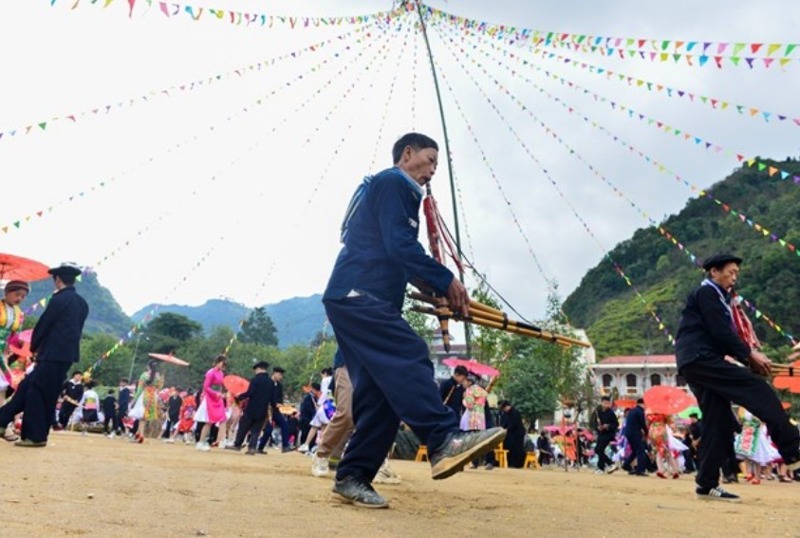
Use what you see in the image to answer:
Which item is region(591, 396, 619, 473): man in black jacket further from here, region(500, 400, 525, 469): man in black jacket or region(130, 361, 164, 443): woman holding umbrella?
region(130, 361, 164, 443): woman holding umbrella

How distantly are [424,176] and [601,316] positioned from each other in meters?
92.9

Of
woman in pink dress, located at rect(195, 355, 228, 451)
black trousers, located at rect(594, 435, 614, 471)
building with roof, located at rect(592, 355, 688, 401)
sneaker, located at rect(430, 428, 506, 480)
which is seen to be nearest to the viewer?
sneaker, located at rect(430, 428, 506, 480)

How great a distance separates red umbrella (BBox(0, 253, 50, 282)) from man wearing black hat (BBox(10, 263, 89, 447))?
218cm

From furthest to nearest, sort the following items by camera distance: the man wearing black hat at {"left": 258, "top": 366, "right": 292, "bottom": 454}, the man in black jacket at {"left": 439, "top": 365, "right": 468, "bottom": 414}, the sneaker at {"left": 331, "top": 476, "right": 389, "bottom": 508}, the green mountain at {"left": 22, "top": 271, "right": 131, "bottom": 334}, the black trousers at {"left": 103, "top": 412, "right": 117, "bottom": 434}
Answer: the green mountain at {"left": 22, "top": 271, "right": 131, "bottom": 334} → the black trousers at {"left": 103, "top": 412, "right": 117, "bottom": 434} → the man wearing black hat at {"left": 258, "top": 366, "right": 292, "bottom": 454} → the man in black jacket at {"left": 439, "top": 365, "right": 468, "bottom": 414} → the sneaker at {"left": 331, "top": 476, "right": 389, "bottom": 508}

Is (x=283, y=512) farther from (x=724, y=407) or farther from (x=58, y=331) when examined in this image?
(x=58, y=331)

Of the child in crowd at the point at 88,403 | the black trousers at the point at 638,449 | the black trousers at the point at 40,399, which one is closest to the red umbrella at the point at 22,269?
the black trousers at the point at 40,399

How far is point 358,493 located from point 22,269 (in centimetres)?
780

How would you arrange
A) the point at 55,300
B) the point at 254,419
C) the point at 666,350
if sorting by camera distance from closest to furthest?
the point at 55,300 < the point at 254,419 < the point at 666,350

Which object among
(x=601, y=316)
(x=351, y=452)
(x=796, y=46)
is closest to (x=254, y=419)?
(x=351, y=452)

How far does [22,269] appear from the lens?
9328 millimetres

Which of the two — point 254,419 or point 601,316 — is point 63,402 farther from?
point 601,316

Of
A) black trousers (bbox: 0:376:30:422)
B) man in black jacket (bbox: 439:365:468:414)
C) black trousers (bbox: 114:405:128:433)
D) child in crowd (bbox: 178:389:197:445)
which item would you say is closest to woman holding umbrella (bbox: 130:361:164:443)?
→ black trousers (bbox: 114:405:128:433)

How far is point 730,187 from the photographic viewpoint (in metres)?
93.4

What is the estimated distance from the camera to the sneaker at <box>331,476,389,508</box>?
362cm
